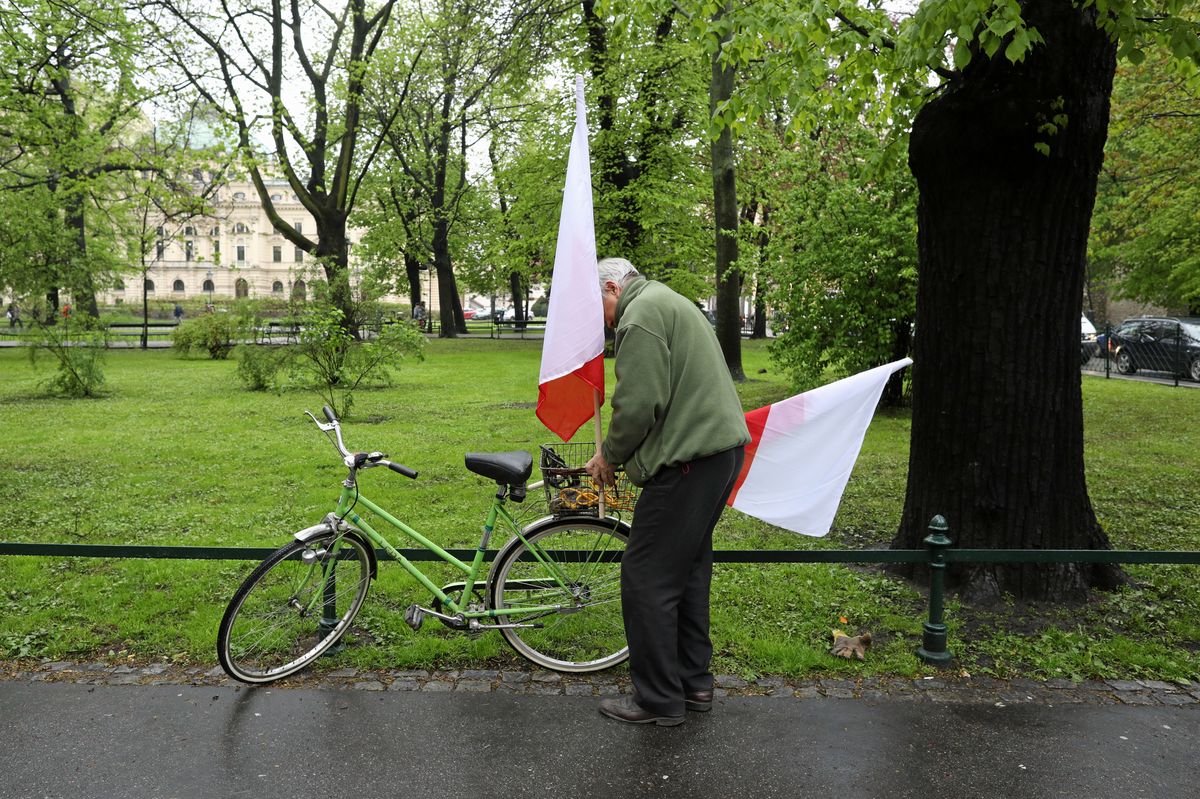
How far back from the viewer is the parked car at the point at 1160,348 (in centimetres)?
2184

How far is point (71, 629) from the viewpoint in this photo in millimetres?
5066

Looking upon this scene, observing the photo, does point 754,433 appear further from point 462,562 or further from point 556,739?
point 556,739

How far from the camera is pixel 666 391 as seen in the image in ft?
12.4

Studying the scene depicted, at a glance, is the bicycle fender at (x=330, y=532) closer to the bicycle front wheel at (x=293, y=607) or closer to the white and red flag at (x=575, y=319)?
the bicycle front wheel at (x=293, y=607)

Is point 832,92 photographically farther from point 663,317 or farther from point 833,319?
point 833,319

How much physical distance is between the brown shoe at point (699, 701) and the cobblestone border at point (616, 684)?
25 centimetres

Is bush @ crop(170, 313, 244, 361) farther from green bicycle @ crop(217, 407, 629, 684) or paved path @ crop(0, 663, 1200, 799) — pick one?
paved path @ crop(0, 663, 1200, 799)

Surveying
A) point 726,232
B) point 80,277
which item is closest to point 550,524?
point 726,232

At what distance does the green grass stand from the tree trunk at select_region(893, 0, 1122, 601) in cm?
54

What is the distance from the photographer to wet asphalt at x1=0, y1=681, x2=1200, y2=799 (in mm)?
3475

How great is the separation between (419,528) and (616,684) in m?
3.15

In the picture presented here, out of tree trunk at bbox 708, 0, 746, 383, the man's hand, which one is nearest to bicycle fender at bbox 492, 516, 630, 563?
the man's hand

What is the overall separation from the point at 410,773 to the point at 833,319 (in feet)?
35.0

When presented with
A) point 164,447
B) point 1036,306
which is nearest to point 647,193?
point 164,447
